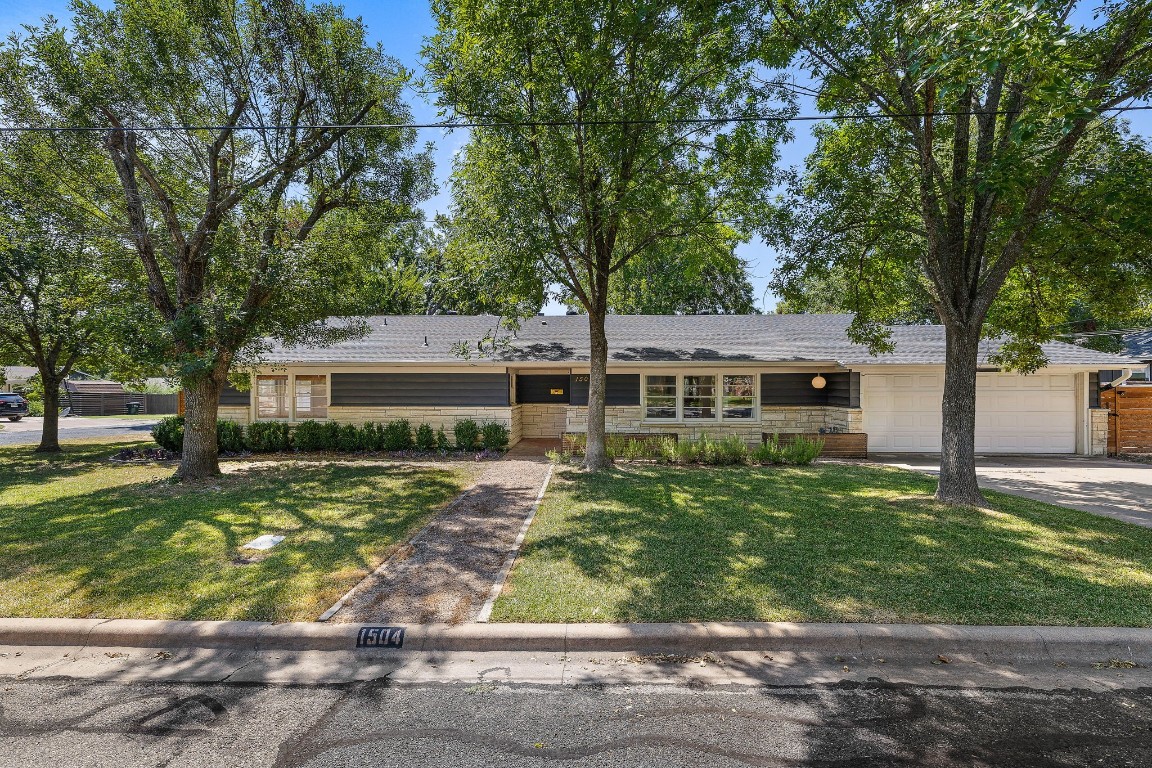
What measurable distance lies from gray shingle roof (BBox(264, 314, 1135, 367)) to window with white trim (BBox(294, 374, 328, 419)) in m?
0.75

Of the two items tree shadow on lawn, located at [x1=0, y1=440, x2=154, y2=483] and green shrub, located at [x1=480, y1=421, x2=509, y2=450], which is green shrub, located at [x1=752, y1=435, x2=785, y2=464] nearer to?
green shrub, located at [x1=480, y1=421, x2=509, y2=450]

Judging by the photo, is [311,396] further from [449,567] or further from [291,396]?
[449,567]

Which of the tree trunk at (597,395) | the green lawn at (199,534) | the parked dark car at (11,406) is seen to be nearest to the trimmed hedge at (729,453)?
the tree trunk at (597,395)

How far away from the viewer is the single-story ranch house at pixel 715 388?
1328cm

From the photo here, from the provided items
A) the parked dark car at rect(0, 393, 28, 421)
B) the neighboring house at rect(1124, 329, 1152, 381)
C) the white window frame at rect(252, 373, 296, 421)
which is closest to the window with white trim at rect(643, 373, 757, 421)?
the white window frame at rect(252, 373, 296, 421)

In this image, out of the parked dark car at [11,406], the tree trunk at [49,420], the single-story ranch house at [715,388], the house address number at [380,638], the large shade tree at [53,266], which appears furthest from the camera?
the parked dark car at [11,406]

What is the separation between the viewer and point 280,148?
9719 millimetres

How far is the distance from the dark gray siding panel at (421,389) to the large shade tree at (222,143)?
3.56 metres

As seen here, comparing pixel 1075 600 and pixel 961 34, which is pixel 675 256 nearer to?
pixel 961 34

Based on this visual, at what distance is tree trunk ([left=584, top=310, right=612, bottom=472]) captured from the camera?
34.6 feet

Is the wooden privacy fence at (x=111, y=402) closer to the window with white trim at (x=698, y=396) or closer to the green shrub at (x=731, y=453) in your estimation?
the window with white trim at (x=698, y=396)

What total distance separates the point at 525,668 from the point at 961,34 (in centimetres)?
621

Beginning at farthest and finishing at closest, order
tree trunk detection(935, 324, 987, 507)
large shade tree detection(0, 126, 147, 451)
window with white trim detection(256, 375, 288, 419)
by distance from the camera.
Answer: window with white trim detection(256, 375, 288, 419) → large shade tree detection(0, 126, 147, 451) → tree trunk detection(935, 324, 987, 507)

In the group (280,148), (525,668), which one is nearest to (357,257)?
(280,148)
